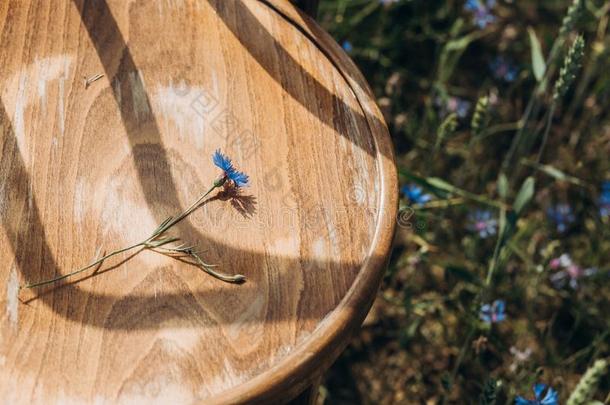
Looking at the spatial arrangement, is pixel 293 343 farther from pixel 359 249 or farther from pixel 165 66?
pixel 165 66

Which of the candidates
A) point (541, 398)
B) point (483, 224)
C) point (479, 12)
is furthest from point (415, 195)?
point (479, 12)

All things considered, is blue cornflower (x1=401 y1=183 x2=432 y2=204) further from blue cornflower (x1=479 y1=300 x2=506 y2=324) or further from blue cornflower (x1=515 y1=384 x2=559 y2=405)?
blue cornflower (x1=515 y1=384 x2=559 y2=405)

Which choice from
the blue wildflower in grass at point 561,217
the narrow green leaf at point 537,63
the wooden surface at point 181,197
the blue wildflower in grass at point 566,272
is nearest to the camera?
the wooden surface at point 181,197

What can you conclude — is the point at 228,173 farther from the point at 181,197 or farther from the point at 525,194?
the point at 525,194

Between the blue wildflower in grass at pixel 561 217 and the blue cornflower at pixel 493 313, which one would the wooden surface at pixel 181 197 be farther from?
the blue wildflower in grass at pixel 561 217

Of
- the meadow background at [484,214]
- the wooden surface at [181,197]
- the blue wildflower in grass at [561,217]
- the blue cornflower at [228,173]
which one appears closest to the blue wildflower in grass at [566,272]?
the meadow background at [484,214]

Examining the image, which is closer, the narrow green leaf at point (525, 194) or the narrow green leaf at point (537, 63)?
the narrow green leaf at point (525, 194)

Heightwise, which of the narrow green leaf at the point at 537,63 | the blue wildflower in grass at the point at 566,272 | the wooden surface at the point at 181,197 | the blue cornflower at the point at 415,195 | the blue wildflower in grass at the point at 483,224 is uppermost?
the wooden surface at the point at 181,197

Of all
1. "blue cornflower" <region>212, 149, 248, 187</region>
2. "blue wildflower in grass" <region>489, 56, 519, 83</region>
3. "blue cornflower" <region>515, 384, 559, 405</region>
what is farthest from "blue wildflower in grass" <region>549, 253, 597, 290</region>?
"blue cornflower" <region>212, 149, 248, 187</region>
